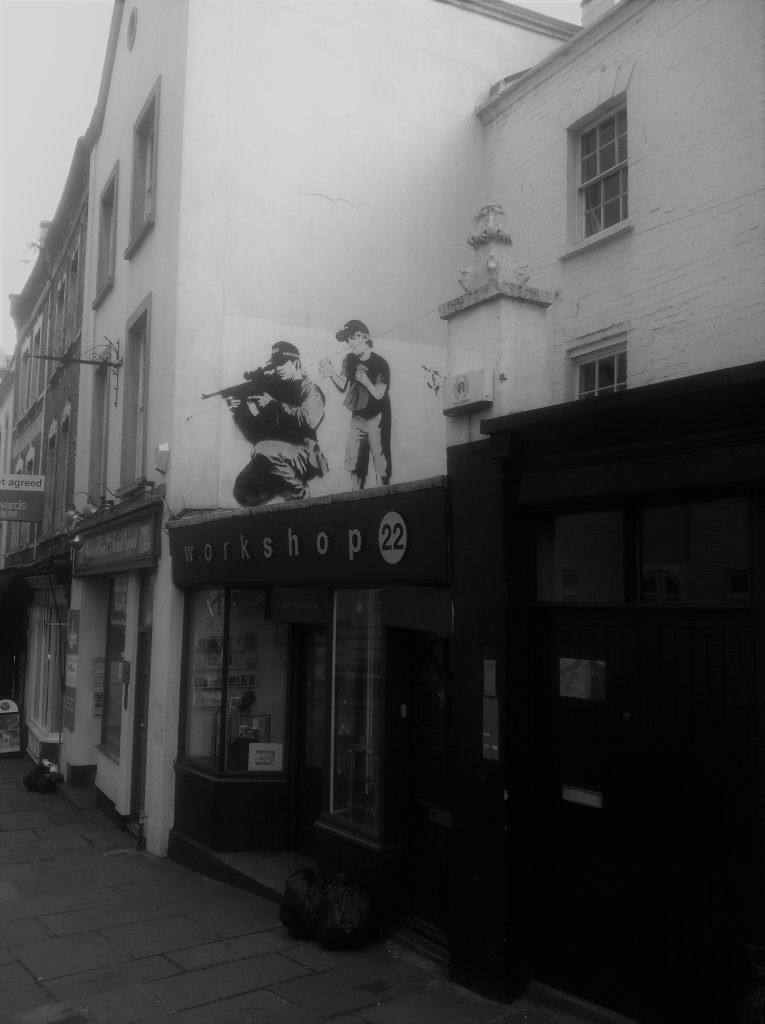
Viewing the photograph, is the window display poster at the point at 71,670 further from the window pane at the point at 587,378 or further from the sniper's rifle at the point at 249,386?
the window pane at the point at 587,378

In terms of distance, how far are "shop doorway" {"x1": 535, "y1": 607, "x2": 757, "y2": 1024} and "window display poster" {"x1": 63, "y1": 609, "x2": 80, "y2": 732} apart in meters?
10.6

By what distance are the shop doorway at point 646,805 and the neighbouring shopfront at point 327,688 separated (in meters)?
1.16

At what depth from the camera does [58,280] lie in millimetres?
20531

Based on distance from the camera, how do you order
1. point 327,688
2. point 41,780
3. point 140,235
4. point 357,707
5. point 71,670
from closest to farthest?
point 357,707 → point 327,688 → point 140,235 → point 41,780 → point 71,670

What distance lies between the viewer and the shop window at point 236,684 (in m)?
9.79

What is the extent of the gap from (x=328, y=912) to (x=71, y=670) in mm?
9286

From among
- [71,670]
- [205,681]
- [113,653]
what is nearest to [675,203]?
[205,681]

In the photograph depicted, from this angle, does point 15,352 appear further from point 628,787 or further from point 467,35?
point 628,787

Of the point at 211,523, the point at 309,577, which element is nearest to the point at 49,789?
the point at 211,523

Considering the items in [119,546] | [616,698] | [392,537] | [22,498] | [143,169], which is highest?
[143,169]

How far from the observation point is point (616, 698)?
553cm

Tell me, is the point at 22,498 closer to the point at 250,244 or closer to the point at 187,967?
the point at 250,244

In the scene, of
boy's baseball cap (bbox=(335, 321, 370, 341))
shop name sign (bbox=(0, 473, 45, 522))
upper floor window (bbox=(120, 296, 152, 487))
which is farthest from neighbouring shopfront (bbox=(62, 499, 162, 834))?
shop name sign (bbox=(0, 473, 45, 522))

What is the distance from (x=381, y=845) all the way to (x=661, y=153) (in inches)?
278
